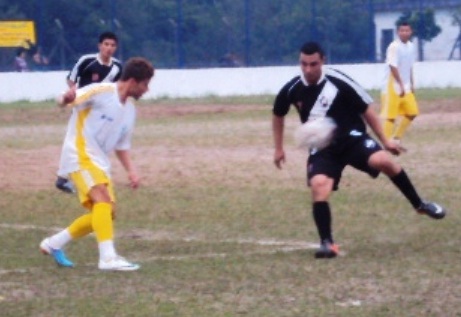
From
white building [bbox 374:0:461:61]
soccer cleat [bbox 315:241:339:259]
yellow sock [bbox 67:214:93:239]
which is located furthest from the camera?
white building [bbox 374:0:461:61]

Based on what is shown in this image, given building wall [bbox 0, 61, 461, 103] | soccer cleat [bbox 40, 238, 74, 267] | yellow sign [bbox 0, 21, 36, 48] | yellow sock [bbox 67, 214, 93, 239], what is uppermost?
yellow sock [bbox 67, 214, 93, 239]

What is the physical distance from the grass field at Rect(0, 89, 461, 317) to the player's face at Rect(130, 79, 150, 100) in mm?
1262

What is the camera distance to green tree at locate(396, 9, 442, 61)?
40.8 meters

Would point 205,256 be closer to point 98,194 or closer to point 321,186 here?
point 321,186

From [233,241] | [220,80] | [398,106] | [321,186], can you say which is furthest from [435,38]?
[321,186]

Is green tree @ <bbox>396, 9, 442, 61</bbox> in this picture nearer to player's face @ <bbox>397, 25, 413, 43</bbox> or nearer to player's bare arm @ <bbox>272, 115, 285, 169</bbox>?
player's face @ <bbox>397, 25, 413, 43</bbox>

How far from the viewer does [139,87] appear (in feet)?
32.4

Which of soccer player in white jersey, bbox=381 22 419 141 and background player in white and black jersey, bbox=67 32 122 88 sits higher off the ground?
background player in white and black jersey, bbox=67 32 122 88

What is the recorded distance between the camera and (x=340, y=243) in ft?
37.1

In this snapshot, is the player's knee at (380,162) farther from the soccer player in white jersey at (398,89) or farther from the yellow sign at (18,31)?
the yellow sign at (18,31)

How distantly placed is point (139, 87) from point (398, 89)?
10960 millimetres

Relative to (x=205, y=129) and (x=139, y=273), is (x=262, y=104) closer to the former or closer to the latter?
(x=205, y=129)

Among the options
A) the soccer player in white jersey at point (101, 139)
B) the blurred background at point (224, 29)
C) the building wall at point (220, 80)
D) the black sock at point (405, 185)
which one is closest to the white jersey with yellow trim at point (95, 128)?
the soccer player in white jersey at point (101, 139)

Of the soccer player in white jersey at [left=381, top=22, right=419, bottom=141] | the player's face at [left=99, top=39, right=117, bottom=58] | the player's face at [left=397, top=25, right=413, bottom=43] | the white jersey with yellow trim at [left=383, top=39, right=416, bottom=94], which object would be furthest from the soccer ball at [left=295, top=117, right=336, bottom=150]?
the player's face at [left=397, top=25, right=413, bottom=43]
